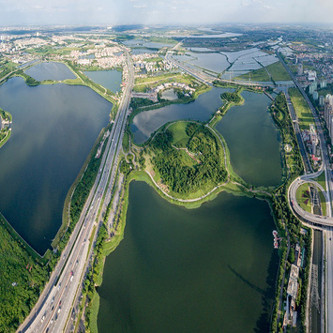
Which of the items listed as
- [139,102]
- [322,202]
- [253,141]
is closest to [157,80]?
[139,102]

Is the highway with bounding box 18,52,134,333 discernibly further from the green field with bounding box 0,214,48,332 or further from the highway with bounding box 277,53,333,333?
the highway with bounding box 277,53,333,333

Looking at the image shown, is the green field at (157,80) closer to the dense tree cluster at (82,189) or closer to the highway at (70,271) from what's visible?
the dense tree cluster at (82,189)

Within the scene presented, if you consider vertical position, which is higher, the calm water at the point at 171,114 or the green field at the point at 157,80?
the green field at the point at 157,80

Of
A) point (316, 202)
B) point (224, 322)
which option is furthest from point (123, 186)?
point (316, 202)

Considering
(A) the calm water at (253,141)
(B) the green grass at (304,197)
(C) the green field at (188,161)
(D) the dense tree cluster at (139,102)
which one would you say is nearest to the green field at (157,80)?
(D) the dense tree cluster at (139,102)

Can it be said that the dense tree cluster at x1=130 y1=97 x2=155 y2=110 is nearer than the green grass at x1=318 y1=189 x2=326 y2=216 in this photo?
No

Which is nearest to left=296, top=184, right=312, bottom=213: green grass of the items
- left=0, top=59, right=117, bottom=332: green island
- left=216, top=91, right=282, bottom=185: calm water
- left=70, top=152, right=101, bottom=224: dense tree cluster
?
left=216, top=91, right=282, bottom=185: calm water

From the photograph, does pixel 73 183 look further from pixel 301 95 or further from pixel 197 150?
pixel 301 95
